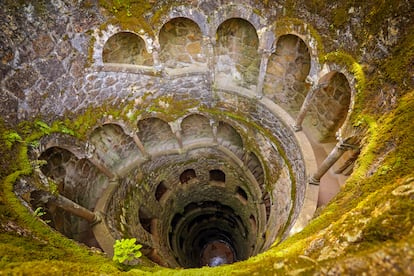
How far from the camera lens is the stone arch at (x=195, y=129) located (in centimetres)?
1440

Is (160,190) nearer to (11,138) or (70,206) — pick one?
(70,206)

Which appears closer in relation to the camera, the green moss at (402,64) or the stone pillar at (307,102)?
the green moss at (402,64)

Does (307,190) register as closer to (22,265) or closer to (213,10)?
(213,10)

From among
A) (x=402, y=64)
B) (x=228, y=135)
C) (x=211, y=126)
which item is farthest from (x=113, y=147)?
(x=402, y=64)

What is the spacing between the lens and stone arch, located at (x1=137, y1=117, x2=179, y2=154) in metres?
13.8

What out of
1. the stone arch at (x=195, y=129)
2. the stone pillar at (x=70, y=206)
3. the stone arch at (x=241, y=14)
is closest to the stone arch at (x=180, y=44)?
the stone arch at (x=241, y=14)

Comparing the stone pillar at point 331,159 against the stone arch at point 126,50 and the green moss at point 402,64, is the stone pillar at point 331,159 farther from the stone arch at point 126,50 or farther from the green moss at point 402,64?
the stone arch at point 126,50

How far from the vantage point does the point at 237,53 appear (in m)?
12.0

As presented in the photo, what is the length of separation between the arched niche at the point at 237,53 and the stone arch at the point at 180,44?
35.8 inches

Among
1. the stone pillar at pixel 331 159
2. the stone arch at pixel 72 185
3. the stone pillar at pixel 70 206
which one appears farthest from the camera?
the stone arch at pixel 72 185

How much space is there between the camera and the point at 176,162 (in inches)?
601

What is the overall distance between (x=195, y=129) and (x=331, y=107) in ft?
23.5

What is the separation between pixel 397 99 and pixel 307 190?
4.12m

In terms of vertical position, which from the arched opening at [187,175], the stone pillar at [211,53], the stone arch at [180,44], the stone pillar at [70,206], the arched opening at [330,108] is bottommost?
the stone pillar at [70,206]
